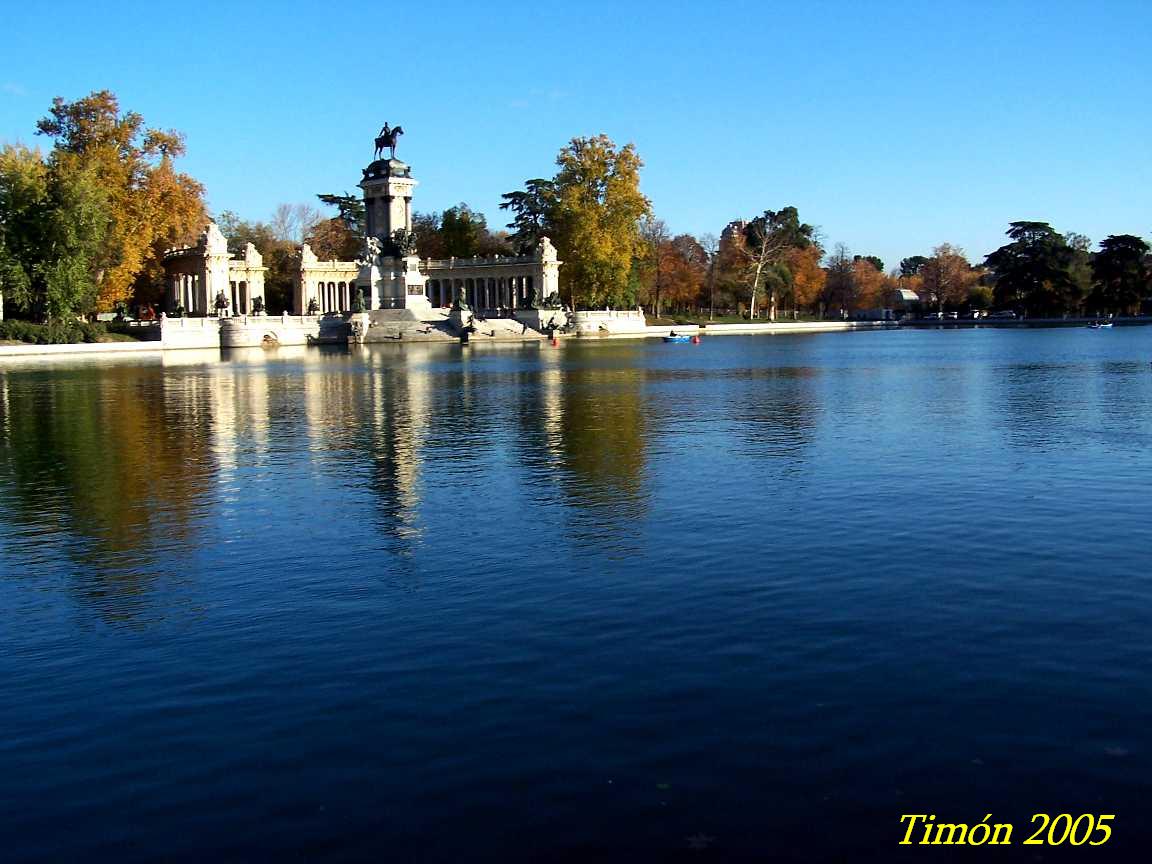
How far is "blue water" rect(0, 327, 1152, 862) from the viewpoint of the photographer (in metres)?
7.30

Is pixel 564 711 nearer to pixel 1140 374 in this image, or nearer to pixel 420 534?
pixel 420 534

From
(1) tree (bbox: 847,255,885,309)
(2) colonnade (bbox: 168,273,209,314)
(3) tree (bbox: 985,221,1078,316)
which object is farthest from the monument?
(1) tree (bbox: 847,255,885,309)

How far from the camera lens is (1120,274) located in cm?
13575

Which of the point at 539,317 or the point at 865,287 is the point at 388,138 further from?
the point at 865,287

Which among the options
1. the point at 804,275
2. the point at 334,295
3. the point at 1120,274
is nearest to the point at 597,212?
the point at 334,295

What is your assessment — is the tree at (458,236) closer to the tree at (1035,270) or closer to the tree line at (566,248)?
the tree line at (566,248)

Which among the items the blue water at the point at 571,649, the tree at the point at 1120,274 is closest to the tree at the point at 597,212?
the tree at the point at 1120,274

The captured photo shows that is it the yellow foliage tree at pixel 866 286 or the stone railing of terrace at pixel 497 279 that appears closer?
the stone railing of terrace at pixel 497 279

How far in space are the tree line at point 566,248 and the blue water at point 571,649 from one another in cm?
6417

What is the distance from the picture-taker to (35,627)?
11.6m

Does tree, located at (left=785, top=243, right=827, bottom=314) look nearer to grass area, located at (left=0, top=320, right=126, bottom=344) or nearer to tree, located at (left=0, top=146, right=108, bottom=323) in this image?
grass area, located at (left=0, top=320, right=126, bottom=344)

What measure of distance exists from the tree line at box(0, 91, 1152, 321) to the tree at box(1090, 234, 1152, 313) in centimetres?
18

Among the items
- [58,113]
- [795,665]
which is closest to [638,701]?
[795,665]

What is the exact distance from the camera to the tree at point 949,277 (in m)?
165
